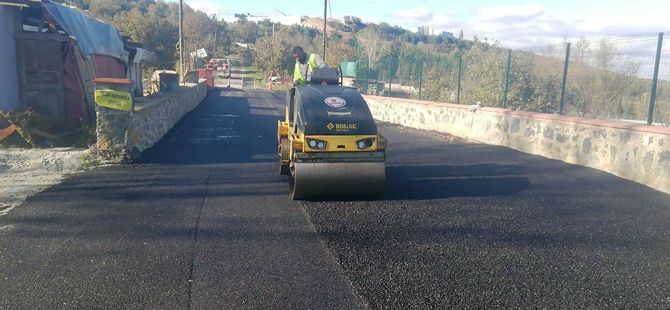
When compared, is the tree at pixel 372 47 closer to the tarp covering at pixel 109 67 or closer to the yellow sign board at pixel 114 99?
the tarp covering at pixel 109 67

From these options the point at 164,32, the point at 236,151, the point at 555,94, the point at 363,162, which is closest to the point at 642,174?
the point at 363,162

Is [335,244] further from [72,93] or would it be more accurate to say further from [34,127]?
[72,93]

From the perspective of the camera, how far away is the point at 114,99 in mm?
9688

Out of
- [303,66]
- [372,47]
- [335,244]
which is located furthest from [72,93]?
[372,47]

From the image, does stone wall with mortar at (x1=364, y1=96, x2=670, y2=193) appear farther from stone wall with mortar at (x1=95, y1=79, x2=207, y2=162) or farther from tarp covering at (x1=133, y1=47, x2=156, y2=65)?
tarp covering at (x1=133, y1=47, x2=156, y2=65)

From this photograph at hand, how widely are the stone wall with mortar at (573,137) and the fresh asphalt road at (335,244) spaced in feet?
1.23

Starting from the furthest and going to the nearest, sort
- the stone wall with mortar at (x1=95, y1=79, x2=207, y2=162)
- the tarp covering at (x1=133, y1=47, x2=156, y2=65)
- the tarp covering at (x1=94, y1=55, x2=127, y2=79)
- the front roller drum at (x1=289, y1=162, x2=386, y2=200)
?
the tarp covering at (x1=133, y1=47, x2=156, y2=65) < the tarp covering at (x1=94, y1=55, x2=127, y2=79) < the stone wall with mortar at (x1=95, y1=79, x2=207, y2=162) < the front roller drum at (x1=289, y1=162, x2=386, y2=200)

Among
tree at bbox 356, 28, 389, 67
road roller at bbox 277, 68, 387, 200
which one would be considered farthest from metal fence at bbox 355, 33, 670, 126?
tree at bbox 356, 28, 389, 67

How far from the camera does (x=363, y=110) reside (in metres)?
7.38

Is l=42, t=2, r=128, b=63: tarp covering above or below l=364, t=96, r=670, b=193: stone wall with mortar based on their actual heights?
above

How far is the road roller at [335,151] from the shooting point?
7.04m

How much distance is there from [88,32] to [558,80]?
12479 millimetres

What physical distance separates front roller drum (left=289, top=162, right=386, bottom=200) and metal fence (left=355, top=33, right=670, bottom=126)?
5753 millimetres

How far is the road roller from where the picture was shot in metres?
7.04
